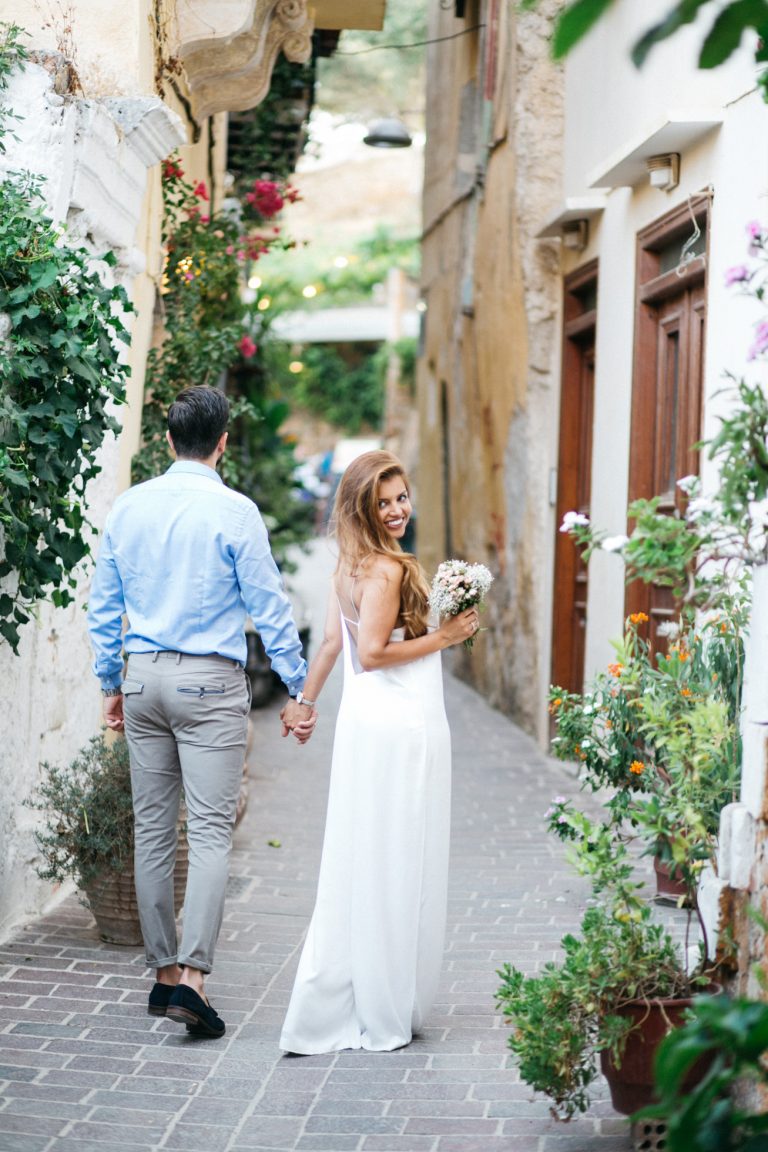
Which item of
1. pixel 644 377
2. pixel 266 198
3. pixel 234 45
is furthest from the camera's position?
pixel 266 198

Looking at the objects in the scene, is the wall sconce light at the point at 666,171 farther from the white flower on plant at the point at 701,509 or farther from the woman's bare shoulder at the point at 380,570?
the white flower on plant at the point at 701,509

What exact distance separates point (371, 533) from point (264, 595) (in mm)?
423

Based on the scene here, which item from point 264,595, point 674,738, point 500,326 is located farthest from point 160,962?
point 500,326

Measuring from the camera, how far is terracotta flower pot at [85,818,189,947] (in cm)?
542

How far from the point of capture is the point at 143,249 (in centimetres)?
742

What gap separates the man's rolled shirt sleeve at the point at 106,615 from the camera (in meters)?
4.79

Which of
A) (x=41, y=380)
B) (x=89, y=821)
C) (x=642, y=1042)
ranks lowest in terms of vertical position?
(x=642, y=1042)

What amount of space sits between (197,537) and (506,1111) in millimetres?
1954

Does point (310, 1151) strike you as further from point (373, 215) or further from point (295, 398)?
point (373, 215)

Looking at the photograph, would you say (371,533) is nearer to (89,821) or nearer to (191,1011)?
(191,1011)

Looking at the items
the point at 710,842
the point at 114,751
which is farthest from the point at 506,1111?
the point at 114,751

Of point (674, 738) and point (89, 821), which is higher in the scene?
point (674, 738)

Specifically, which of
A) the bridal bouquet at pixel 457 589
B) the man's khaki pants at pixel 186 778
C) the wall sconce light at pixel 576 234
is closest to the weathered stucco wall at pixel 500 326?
the wall sconce light at pixel 576 234

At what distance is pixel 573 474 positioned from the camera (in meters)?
10.4
